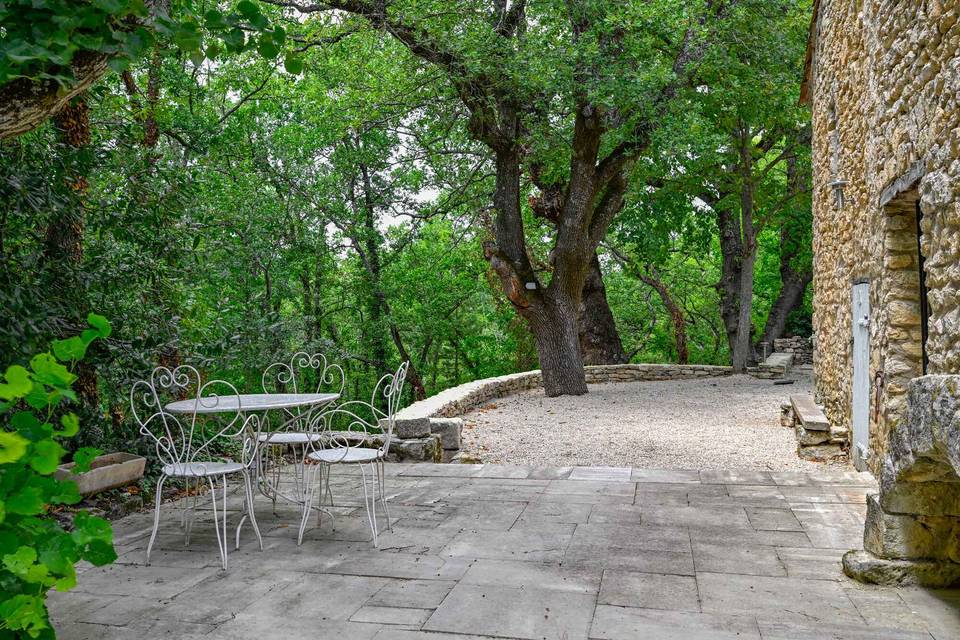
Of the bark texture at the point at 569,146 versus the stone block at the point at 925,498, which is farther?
the bark texture at the point at 569,146

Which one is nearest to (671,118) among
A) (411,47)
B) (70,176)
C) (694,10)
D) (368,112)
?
(694,10)

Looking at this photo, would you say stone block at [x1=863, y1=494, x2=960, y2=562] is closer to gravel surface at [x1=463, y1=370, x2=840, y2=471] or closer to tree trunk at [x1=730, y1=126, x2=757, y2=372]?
gravel surface at [x1=463, y1=370, x2=840, y2=471]

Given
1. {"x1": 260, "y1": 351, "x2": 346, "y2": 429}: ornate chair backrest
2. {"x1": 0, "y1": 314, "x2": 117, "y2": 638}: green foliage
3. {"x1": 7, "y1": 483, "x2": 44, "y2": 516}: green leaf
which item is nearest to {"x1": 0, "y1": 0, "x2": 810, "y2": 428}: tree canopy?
{"x1": 260, "y1": 351, "x2": 346, "y2": 429}: ornate chair backrest

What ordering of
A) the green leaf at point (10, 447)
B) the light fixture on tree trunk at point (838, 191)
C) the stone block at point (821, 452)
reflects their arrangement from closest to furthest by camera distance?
the green leaf at point (10, 447) → the light fixture on tree trunk at point (838, 191) → the stone block at point (821, 452)

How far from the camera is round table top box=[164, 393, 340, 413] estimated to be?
365cm

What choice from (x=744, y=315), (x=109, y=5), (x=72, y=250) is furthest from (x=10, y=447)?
(x=744, y=315)

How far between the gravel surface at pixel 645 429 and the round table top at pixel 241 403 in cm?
287

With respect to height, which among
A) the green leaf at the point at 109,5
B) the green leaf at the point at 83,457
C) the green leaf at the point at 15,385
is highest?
the green leaf at the point at 109,5

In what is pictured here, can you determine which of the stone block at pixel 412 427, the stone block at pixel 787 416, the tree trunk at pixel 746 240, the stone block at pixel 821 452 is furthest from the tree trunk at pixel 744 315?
the stone block at pixel 412 427

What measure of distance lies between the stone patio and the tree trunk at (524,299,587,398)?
19.6 ft

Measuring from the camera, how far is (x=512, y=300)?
10633 millimetres

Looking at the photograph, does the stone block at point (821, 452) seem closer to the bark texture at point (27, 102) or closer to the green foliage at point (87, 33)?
the green foliage at point (87, 33)

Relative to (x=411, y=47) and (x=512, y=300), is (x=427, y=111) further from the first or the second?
(x=512, y=300)

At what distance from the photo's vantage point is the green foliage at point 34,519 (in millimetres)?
1636
